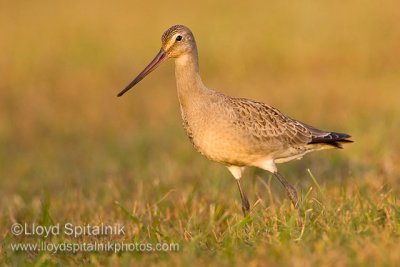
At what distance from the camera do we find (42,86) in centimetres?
1363

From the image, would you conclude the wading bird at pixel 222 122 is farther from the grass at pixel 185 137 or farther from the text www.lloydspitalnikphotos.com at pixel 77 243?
the text www.lloydspitalnikphotos.com at pixel 77 243

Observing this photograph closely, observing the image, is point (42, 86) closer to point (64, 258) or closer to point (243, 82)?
point (243, 82)

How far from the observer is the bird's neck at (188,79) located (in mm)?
6488

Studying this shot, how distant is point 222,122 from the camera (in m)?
6.38

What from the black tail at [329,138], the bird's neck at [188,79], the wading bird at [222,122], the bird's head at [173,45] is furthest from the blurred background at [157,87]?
the bird's head at [173,45]

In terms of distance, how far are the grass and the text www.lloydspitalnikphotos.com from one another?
67mm

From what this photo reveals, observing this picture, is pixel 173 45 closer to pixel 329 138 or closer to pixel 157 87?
pixel 329 138

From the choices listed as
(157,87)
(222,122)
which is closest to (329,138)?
(222,122)

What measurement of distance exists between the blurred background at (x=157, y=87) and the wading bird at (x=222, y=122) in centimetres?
89

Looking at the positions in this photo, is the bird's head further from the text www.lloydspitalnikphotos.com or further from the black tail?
the black tail

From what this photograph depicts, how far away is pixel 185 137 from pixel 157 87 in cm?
354

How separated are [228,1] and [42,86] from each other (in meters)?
6.97

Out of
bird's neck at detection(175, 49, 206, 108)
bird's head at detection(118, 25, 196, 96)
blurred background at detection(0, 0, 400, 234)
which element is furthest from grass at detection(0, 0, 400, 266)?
bird's head at detection(118, 25, 196, 96)

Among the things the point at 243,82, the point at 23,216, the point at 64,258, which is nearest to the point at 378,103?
the point at 243,82
